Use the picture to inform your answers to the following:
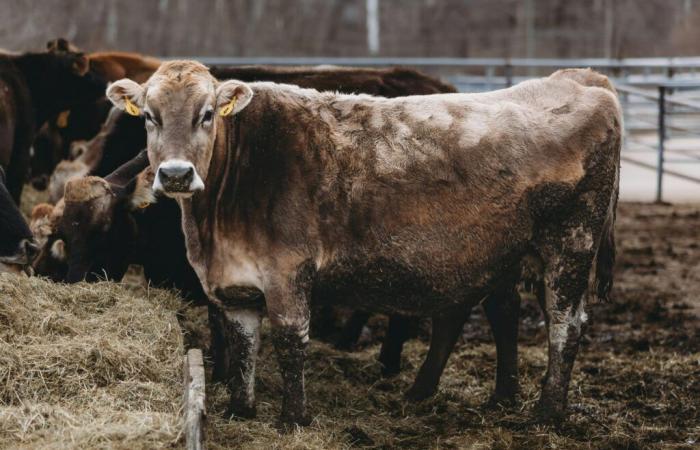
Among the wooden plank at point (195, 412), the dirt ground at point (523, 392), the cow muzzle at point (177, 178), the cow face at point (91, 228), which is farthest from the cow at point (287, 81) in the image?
the wooden plank at point (195, 412)

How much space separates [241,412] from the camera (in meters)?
5.27

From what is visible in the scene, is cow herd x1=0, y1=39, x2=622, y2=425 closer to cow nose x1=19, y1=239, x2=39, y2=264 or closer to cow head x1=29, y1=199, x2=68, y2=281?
cow nose x1=19, y1=239, x2=39, y2=264

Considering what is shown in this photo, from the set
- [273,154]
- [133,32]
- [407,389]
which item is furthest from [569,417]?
[133,32]

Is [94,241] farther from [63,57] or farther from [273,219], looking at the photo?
[63,57]

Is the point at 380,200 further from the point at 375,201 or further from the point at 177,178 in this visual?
the point at 177,178

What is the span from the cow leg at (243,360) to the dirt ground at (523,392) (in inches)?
4.2

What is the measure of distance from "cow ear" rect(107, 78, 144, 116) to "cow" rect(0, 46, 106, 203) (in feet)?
14.2

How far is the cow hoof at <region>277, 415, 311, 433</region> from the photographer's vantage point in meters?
5.06

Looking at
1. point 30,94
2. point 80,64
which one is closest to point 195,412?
point 30,94

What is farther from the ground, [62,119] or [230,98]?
[230,98]

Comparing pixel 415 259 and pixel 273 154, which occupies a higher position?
pixel 273 154

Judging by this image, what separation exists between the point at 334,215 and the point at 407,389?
5.50 ft

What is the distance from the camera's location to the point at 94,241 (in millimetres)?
6105

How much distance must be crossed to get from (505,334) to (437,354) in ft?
1.40
